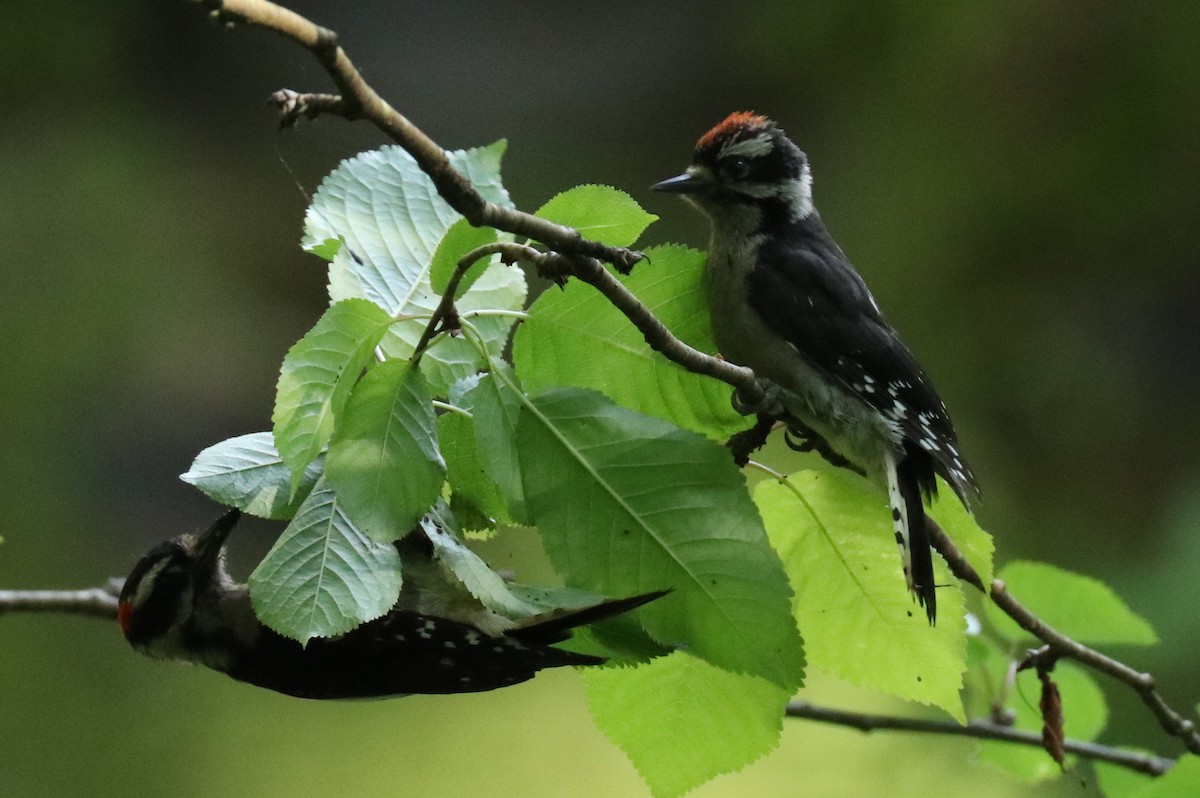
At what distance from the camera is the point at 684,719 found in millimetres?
765

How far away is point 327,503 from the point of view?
68cm

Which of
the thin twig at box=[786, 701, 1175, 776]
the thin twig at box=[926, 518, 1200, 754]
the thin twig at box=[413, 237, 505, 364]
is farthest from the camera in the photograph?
the thin twig at box=[786, 701, 1175, 776]

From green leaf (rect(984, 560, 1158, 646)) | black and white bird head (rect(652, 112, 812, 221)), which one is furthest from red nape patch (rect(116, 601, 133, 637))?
green leaf (rect(984, 560, 1158, 646))

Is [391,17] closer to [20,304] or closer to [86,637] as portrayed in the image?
[20,304]

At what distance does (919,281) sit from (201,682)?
2343 mm

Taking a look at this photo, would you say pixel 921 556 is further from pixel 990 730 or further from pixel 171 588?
pixel 171 588

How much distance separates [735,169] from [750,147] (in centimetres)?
3

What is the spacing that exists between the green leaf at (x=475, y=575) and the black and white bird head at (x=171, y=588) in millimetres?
347

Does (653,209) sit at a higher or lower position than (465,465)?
lower

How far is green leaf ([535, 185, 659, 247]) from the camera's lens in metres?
0.67

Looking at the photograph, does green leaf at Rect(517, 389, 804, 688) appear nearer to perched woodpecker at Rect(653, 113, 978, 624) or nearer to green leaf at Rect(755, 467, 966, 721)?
green leaf at Rect(755, 467, 966, 721)

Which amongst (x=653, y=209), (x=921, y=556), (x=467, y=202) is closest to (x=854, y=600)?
(x=921, y=556)

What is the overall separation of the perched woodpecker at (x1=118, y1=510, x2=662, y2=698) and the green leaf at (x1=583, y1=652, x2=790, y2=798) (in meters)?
0.05

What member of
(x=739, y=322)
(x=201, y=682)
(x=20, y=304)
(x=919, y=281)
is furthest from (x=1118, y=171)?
(x=20, y=304)
